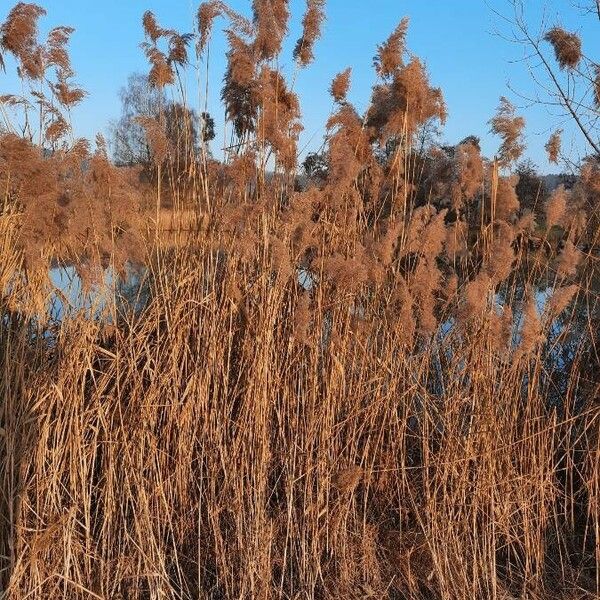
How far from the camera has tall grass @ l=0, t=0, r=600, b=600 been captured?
3121 mm

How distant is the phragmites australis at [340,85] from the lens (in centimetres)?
351

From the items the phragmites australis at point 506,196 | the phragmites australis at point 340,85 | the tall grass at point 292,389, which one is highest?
the phragmites australis at point 340,85

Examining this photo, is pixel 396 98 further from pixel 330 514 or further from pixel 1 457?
pixel 1 457

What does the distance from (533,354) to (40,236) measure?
1843 millimetres

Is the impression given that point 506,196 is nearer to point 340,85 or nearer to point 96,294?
point 340,85

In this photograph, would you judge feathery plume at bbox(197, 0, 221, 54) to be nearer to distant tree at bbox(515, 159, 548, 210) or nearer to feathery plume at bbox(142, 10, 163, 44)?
feathery plume at bbox(142, 10, 163, 44)

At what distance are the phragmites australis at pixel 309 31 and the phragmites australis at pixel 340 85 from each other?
A: 166 mm

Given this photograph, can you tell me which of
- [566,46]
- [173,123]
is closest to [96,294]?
[173,123]

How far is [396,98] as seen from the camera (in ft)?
11.3

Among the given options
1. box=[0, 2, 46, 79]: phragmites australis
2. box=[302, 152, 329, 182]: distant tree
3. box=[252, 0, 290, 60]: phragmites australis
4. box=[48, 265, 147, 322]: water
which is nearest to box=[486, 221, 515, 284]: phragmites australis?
box=[302, 152, 329, 182]: distant tree

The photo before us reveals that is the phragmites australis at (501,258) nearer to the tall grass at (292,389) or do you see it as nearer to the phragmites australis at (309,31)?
the tall grass at (292,389)

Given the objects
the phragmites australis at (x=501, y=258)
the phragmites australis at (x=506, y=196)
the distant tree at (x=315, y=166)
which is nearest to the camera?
the phragmites australis at (x=501, y=258)

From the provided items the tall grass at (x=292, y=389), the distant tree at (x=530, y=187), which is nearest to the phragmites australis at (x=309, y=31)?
the tall grass at (x=292, y=389)

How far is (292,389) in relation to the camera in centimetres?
332
